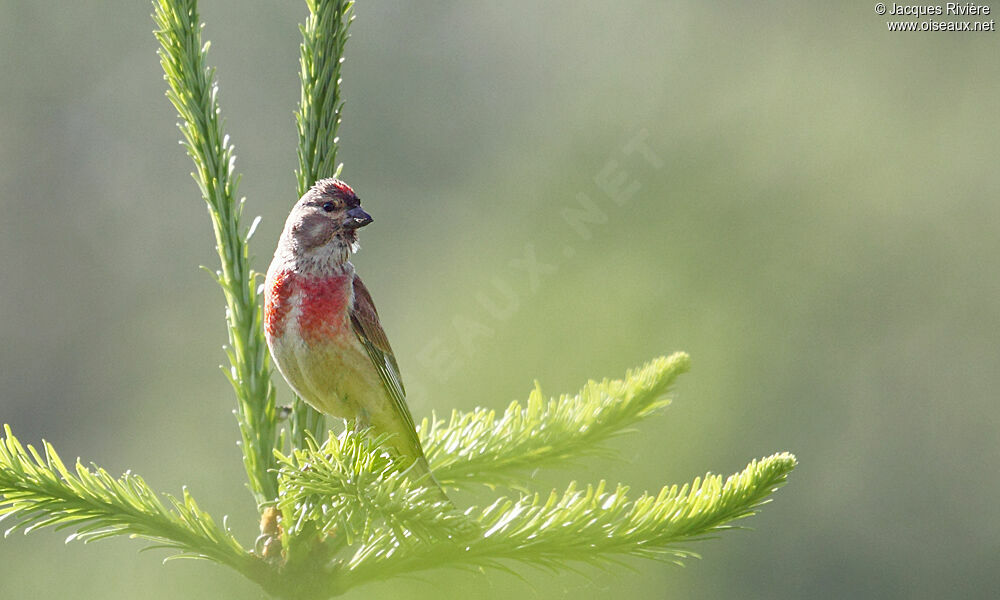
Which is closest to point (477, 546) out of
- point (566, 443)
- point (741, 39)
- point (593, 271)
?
point (566, 443)

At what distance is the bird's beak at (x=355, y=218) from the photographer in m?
2.60

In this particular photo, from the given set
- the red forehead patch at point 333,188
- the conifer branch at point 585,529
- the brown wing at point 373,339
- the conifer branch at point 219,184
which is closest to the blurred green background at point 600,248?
the brown wing at point 373,339

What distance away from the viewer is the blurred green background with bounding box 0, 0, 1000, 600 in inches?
367

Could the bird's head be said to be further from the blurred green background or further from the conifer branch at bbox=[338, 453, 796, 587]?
the blurred green background

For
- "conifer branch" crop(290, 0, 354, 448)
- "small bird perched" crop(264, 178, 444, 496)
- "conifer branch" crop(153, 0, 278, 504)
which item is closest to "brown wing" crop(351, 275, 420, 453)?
"small bird perched" crop(264, 178, 444, 496)

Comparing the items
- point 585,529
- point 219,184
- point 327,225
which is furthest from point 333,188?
point 585,529

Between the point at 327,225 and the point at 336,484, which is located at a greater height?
the point at 327,225

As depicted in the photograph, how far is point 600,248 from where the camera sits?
1016 cm

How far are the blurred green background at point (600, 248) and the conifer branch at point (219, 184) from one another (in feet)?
12.3

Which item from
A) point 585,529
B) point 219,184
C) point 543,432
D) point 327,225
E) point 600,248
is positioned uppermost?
point 600,248

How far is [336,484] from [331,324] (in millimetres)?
1067

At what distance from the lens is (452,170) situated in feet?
55.7

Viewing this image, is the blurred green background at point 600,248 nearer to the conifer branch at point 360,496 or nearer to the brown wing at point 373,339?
the brown wing at point 373,339

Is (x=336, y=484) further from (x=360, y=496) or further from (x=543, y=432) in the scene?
(x=543, y=432)
